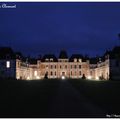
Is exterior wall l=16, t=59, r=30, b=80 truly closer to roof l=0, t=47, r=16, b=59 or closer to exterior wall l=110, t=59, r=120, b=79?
roof l=0, t=47, r=16, b=59

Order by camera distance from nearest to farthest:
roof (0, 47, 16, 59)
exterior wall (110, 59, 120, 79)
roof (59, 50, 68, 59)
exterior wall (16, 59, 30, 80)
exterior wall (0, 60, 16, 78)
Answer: exterior wall (0, 60, 16, 78)
exterior wall (110, 59, 120, 79)
roof (0, 47, 16, 59)
exterior wall (16, 59, 30, 80)
roof (59, 50, 68, 59)

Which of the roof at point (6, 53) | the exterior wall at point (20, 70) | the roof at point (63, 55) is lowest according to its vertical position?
the exterior wall at point (20, 70)

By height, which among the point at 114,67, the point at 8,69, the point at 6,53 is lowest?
the point at 8,69

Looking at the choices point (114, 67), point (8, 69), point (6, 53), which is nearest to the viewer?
point (8, 69)

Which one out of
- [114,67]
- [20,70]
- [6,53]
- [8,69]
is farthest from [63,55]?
[8,69]

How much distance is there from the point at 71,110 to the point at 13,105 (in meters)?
3.12

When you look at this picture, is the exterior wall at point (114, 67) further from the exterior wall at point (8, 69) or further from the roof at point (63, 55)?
the roof at point (63, 55)

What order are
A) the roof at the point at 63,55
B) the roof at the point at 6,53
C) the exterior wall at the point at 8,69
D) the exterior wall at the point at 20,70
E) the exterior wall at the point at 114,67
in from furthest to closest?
the roof at the point at 63,55 → the exterior wall at the point at 20,70 → the roof at the point at 6,53 → the exterior wall at the point at 114,67 → the exterior wall at the point at 8,69

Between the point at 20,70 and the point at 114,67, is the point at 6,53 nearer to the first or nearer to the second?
the point at 20,70

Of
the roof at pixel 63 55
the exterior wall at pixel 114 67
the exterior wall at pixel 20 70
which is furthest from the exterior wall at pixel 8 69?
the roof at pixel 63 55

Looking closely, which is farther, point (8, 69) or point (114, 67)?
point (114, 67)

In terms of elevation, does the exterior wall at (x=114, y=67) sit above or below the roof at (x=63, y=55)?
below

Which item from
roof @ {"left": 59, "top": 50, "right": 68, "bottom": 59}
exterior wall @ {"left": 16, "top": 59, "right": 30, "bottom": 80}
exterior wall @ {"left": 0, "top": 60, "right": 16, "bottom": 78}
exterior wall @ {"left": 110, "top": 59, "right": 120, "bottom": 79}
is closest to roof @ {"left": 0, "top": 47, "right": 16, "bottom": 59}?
exterior wall @ {"left": 0, "top": 60, "right": 16, "bottom": 78}

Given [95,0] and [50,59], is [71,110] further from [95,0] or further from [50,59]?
[50,59]
